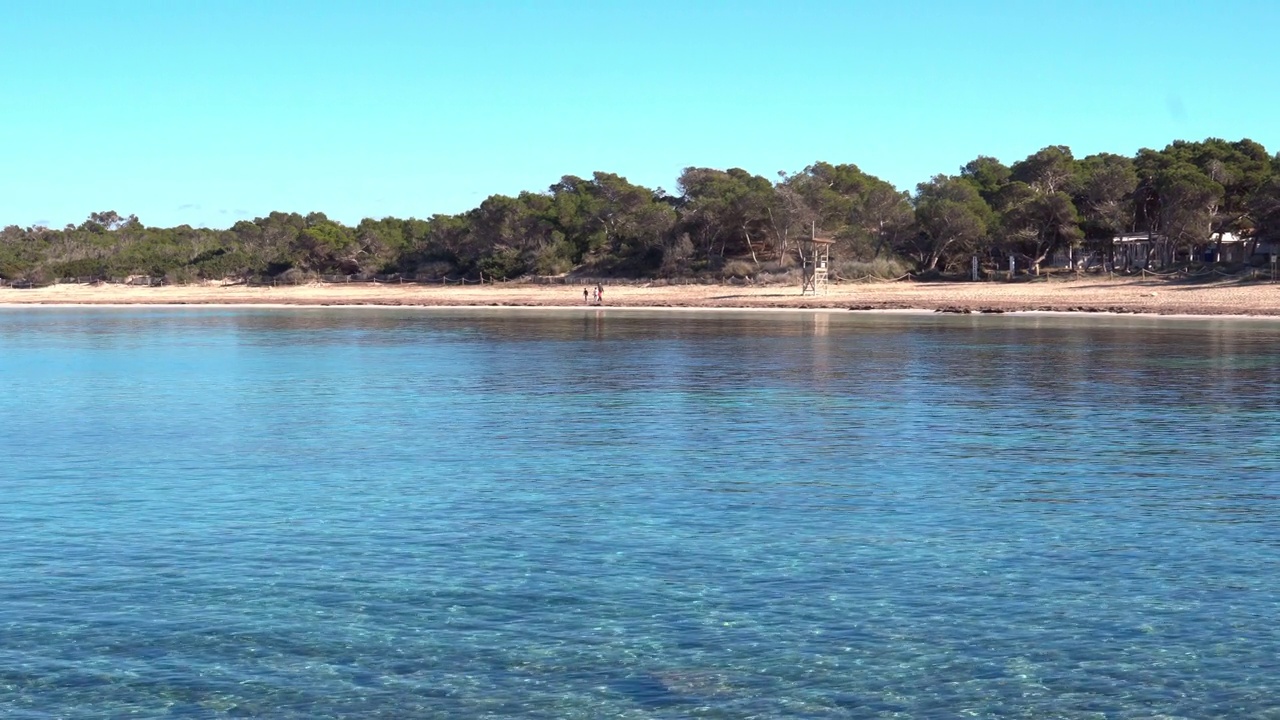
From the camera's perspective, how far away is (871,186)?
324 feet

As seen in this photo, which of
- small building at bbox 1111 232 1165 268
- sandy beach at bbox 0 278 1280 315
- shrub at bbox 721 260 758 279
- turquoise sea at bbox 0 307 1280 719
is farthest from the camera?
shrub at bbox 721 260 758 279

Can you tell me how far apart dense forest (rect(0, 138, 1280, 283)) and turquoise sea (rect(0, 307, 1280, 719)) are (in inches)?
2042

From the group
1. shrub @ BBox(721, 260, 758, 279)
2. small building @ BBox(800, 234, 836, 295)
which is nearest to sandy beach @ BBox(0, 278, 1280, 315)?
small building @ BBox(800, 234, 836, 295)

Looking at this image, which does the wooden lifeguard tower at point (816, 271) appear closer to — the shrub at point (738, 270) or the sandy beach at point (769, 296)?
the sandy beach at point (769, 296)

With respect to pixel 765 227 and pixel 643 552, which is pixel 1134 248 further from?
pixel 643 552

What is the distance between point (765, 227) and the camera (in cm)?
9069

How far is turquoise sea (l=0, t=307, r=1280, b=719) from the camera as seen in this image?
927 cm

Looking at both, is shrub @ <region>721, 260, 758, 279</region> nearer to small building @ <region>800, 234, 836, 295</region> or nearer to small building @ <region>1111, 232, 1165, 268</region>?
small building @ <region>800, 234, 836, 295</region>

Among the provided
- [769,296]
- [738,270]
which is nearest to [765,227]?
[738,270]

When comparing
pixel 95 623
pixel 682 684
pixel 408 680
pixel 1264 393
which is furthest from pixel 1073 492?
pixel 1264 393

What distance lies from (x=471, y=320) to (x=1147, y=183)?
4256 cm

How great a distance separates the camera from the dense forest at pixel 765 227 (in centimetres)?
7869

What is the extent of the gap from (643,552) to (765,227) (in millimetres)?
A: 78746

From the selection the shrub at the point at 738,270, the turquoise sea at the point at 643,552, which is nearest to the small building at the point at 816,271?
the shrub at the point at 738,270
